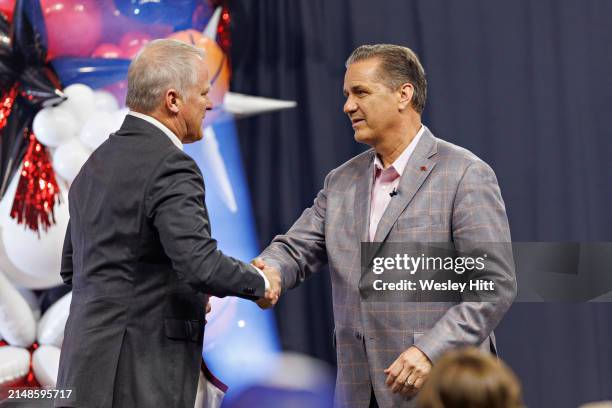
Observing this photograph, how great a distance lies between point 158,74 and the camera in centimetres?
234

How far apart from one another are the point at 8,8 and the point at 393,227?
216cm

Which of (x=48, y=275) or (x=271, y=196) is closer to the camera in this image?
(x=48, y=275)

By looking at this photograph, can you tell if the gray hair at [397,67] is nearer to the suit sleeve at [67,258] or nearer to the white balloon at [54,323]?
Result: the suit sleeve at [67,258]

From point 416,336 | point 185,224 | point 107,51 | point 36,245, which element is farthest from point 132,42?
point 416,336

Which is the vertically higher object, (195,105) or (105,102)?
A: (105,102)

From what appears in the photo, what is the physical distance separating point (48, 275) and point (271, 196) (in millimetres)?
1042

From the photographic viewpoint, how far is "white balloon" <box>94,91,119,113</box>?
3689mm

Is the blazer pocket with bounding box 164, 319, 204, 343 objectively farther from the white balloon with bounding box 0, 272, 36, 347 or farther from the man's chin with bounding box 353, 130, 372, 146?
the white balloon with bounding box 0, 272, 36, 347

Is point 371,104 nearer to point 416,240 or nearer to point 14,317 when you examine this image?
point 416,240

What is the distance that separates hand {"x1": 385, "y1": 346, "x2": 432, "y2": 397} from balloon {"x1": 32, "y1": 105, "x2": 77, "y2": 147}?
1921 millimetres

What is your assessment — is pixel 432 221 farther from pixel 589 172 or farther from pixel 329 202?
pixel 589 172

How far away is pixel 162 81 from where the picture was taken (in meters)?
2.34

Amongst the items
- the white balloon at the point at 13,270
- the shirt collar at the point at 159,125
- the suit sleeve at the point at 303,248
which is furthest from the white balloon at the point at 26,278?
the shirt collar at the point at 159,125

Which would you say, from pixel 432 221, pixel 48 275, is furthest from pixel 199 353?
pixel 48 275
